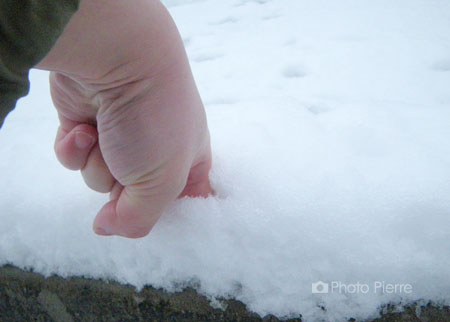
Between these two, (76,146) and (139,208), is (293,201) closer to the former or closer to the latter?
(139,208)

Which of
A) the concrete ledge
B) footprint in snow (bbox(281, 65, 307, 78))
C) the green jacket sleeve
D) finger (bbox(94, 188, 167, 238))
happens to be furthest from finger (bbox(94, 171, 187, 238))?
footprint in snow (bbox(281, 65, 307, 78))

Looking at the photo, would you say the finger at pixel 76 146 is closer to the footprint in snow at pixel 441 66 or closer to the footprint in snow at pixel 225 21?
the footprint in snow at pixel 441 66

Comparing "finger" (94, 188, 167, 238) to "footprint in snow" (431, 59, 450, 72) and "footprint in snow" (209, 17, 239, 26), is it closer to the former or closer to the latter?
"footprint in snow" (431, 59, 450, 72)

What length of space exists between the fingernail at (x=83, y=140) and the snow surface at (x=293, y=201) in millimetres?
107

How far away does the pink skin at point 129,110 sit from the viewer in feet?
1.26

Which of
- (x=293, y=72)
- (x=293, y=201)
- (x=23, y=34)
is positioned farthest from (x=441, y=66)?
(x=23, y=34)

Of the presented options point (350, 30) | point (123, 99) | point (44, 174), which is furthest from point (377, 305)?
point (350, 30)

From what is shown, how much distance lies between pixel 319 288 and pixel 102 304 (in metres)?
0.35

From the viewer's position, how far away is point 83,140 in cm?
56

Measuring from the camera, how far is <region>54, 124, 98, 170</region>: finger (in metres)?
0.55

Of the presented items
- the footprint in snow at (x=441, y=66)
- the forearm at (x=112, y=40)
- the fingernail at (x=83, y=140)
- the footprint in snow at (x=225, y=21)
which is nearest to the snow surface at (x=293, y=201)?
the footprint in snow at (x=441, y=66)

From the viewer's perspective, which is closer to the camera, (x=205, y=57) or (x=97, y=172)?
(x=97, y=172)

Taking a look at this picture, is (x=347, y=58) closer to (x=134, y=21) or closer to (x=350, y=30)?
(x=350, y=30)

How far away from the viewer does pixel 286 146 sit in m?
0.60
